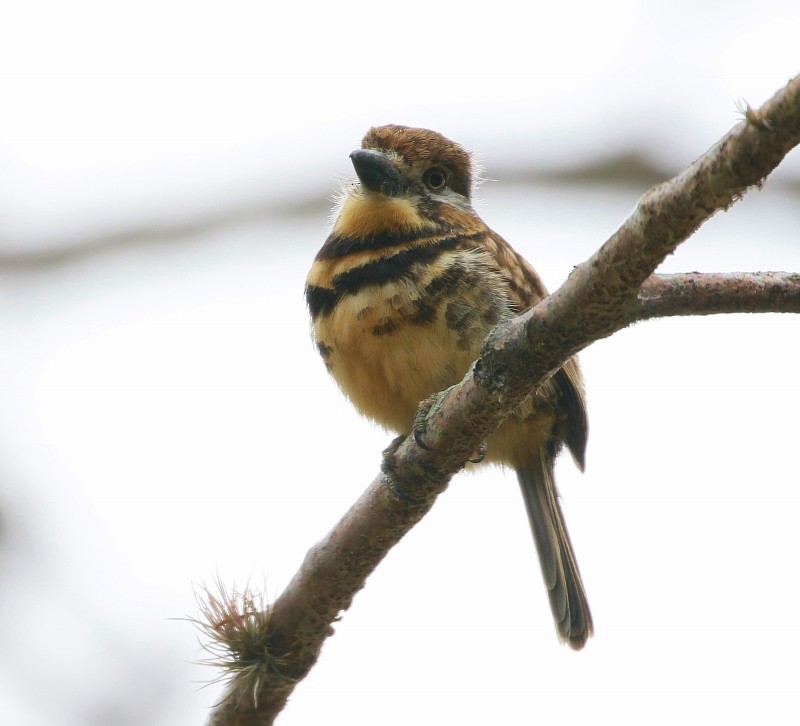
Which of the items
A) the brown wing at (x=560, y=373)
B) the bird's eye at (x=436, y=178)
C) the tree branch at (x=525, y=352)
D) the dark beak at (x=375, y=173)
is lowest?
the tree branch at (x=525, y=352)

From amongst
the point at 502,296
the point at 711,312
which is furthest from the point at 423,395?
the point at 711,312

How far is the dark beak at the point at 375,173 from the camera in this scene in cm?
429

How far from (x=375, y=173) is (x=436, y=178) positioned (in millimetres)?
353

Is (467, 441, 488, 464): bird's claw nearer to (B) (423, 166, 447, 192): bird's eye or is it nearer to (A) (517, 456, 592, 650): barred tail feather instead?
(A) (517, 456, 592, 650): barred tail feather

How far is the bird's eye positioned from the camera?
452cm

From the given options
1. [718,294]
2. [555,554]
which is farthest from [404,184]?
[718,294]

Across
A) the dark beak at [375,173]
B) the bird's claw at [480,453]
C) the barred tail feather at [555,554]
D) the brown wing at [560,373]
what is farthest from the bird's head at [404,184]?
the barred tail feather at [555,554]

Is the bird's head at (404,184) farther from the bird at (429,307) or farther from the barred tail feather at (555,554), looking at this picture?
the barred tail feather at (555,554)

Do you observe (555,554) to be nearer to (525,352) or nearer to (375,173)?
(375,173)

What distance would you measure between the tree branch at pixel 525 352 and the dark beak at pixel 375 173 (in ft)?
4.35

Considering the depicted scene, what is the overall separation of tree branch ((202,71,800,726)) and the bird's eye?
1.54 metres

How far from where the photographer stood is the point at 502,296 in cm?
366

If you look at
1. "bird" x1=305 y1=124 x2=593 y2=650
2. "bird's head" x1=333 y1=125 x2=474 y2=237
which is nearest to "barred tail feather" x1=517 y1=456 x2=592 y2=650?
"bird" x1=305 y1=124 x2=593 y2=650

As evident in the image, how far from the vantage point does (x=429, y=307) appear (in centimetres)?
358
